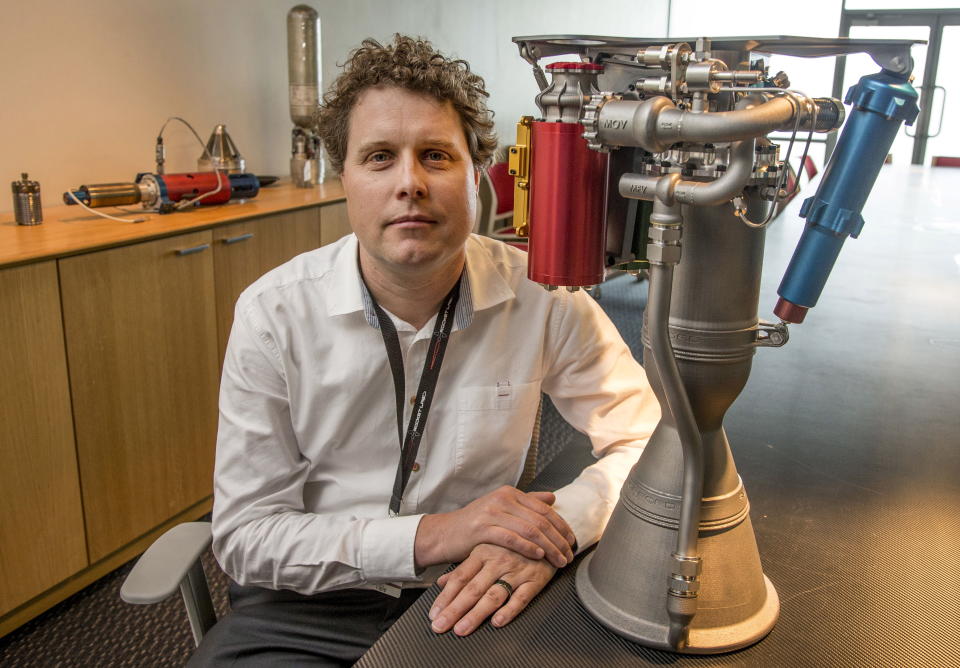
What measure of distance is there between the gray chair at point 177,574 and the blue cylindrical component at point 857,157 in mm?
878

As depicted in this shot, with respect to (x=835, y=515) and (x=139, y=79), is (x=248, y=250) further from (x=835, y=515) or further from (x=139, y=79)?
(x=835, y=515)

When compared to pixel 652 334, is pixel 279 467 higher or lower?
lower

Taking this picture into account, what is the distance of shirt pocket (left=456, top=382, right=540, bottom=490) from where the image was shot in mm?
1337

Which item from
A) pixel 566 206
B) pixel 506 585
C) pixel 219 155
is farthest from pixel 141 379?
pixel 566 206

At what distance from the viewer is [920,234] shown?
11.0 feet

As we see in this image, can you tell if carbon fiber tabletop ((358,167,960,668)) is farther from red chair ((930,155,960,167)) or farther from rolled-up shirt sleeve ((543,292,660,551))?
red chair ((930,155,960,167))

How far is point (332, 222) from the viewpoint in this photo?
3176 millimetres

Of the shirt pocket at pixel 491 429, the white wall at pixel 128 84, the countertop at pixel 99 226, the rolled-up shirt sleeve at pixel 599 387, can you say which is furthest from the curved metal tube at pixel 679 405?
the white wall at pixel 128 84

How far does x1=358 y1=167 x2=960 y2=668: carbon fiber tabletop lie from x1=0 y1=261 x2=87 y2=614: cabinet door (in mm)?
1406

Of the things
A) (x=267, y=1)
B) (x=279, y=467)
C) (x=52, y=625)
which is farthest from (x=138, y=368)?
(x=267, y=1)

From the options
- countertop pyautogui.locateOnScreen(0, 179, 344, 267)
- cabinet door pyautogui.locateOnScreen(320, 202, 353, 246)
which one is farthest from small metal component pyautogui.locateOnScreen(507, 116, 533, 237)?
cabinet door pyautogui.locateOnScreen(320, 202, 353, 246)

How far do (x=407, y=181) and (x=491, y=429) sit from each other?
0.41 m

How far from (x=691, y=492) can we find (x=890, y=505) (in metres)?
0.44

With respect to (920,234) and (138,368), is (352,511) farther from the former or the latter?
(920,234)
